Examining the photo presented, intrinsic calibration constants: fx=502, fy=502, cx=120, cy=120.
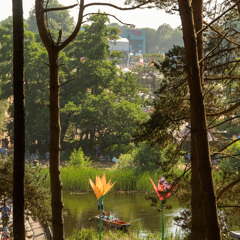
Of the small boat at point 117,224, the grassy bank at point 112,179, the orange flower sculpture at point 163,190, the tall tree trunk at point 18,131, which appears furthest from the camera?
the grassy bank at point 112,179

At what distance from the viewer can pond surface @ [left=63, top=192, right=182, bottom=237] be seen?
18891 millimetres

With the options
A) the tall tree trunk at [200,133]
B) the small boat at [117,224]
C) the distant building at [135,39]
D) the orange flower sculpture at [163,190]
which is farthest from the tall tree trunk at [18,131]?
the distant building at [135,39]

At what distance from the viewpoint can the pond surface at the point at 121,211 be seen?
18.9 m

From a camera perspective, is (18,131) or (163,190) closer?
(18,131)

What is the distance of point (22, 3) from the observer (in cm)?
777

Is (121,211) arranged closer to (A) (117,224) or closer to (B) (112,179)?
(A) (117,224)

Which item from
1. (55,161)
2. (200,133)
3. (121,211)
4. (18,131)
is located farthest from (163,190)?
(121,211)

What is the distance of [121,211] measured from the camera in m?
21.6

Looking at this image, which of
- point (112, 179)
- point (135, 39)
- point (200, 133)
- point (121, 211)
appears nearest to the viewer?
point (200, 133)

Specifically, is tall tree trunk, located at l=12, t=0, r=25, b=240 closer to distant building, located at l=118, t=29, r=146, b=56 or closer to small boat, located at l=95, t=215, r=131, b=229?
small boat, located at l=95, t=215, r=131, b=229

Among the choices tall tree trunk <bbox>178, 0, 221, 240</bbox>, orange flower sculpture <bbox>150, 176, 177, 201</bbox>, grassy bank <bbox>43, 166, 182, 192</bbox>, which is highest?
tall tree trunk <bbox>178, 0, 221, 240</bbox>

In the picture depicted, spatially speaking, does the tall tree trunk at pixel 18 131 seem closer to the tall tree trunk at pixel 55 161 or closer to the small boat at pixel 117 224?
the tall tree trunk at pixel 55 161

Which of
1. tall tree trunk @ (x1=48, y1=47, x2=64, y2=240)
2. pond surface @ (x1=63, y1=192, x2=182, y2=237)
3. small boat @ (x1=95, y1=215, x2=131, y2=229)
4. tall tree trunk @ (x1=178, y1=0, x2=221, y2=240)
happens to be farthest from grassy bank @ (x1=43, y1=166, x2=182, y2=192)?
tall tree trunk @ (x1=178, y1=0, x2=221, y2=240)

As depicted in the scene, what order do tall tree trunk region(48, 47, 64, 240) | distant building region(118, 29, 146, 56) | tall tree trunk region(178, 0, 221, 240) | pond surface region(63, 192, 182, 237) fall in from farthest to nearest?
1. distant building region(118, 29, 146, 56)
2. pond surface region(63, 192, 182, 237)
3. tall tree trunk region(48, 47, 64, 240)
4. tall tree trunk region(178, 0, 221, 240)
